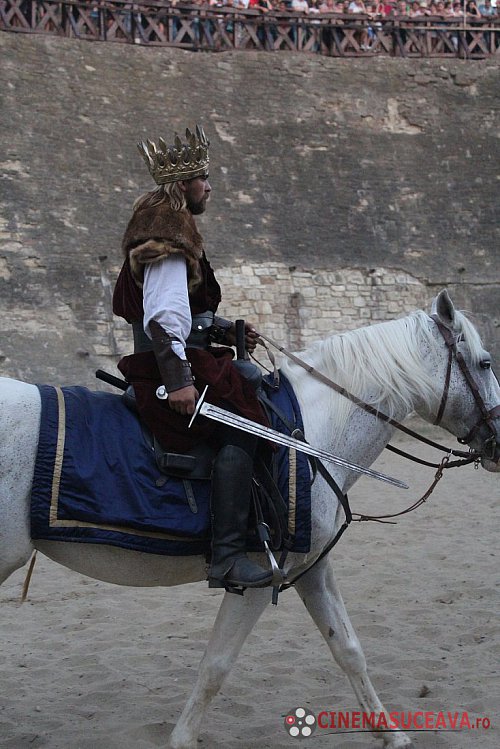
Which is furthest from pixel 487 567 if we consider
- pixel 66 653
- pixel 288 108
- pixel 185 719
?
pixel 288 108

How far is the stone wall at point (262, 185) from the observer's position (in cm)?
1816

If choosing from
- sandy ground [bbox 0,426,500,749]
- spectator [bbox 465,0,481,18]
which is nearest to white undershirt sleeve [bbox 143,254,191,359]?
sandy ground [bbox 0,426,500,749]

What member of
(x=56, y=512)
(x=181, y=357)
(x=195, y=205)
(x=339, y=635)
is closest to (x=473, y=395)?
(x=339, y=635)

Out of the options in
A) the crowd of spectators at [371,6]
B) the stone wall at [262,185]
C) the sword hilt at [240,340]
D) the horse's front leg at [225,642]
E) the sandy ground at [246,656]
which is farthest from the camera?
the crowd of spectators at [371,6]

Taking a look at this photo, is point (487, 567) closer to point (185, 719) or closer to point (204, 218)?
point (185, 719)

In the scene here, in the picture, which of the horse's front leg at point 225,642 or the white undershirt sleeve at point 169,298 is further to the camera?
the horse's front leg at point 225,642

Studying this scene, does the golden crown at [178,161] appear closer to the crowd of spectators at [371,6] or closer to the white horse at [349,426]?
the white horse at [349,426]

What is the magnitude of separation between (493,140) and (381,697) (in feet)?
68.6

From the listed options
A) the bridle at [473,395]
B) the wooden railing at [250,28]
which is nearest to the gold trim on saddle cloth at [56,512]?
the bridle at [473,395]

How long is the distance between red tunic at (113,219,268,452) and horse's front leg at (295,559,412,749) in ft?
2.80

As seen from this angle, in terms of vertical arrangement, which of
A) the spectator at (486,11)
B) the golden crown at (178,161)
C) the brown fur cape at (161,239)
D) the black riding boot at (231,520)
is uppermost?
the spectator at (486,11)

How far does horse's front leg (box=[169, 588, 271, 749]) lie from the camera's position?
3.48 m

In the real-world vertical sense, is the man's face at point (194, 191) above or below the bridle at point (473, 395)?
above

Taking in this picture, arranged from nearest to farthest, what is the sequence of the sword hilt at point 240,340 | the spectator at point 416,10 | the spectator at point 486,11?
the sword hilt at point 240,340
the spectator at point 416,10
the spectator at point 486,11
